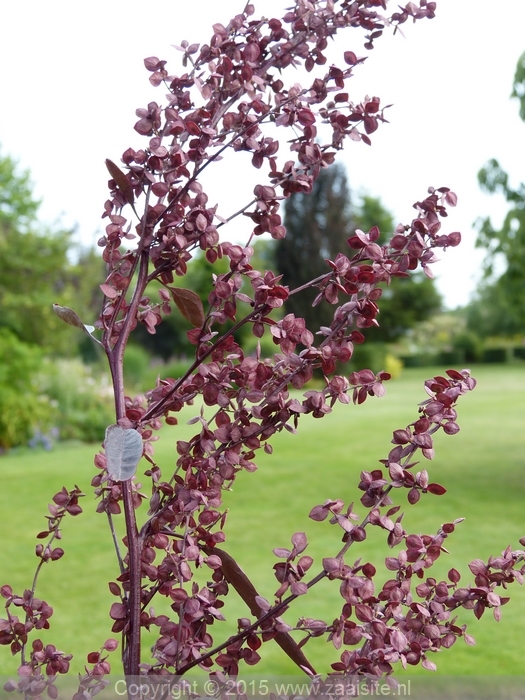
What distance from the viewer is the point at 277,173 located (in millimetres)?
1098

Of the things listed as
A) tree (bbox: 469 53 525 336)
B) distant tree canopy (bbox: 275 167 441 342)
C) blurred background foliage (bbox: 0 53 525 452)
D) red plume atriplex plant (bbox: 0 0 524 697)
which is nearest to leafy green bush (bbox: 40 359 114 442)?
blurred background foliage (bbox: 0 53 525 452)

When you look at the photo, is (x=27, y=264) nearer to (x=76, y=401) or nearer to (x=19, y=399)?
(x=76, y=401)

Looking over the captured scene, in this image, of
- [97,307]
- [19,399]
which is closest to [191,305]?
[19,399]

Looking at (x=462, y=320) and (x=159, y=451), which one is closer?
(x=159, y=451)

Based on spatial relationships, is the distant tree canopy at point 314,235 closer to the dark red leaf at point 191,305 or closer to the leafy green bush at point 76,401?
the leafy green bush at point 76,401

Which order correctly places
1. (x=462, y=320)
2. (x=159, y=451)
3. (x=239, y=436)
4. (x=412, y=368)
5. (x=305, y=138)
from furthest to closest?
(x=462, y=320), (x=412, y=368), (x=159, y=451), (x=305, y=138), (x=239, y=436)

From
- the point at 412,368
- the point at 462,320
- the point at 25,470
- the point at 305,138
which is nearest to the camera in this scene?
the point at 305,138

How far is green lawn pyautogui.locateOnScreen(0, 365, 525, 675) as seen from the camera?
3.47 m

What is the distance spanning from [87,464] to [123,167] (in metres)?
7.26

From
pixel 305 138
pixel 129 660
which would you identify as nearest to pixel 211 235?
pixel 305 138

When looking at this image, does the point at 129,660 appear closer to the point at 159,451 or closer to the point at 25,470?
the point at 25,470

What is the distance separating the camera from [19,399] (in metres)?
10.1

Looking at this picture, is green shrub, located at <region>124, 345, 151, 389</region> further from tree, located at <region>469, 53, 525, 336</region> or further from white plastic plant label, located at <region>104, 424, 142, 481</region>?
white plastic plant label, located at <region>104, 424, 142, 481</region>

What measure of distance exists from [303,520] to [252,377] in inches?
180
